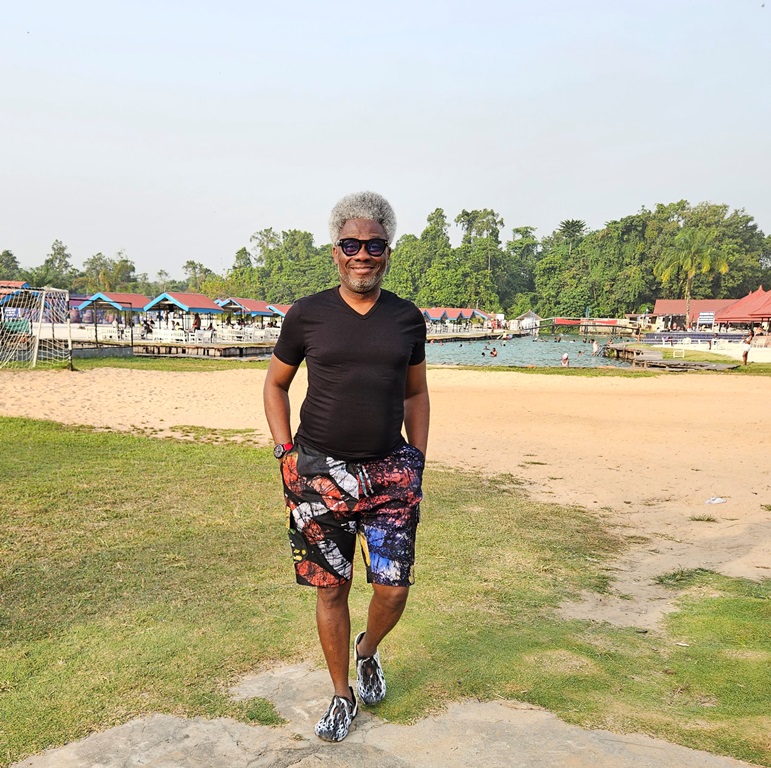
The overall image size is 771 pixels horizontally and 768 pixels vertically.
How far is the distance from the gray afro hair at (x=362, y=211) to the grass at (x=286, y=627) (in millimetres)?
2027

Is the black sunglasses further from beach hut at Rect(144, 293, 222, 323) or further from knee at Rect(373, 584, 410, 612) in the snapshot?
beach hut at Rect(144, 293, 222, 323)

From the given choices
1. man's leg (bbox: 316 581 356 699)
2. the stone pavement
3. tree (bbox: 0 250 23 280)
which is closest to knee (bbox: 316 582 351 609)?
man's leg (bbox: 316 581 356 699)

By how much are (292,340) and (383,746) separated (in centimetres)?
160

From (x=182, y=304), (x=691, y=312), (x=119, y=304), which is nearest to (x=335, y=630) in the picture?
(x=182, y=304)

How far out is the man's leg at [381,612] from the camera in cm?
272

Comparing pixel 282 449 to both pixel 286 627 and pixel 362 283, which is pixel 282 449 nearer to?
pixel 362 283

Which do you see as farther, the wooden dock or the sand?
the wooden dock

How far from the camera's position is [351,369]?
102 inches

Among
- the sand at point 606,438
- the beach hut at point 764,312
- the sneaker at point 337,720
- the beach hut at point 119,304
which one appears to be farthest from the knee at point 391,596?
the beach hut at point 764,312

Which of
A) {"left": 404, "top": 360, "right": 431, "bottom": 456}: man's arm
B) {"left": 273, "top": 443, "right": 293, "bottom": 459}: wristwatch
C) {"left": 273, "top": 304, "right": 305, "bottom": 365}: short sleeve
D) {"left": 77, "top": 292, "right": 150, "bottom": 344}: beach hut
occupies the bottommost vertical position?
{"left": 273, "top": 443, "right": 293, "bottom": 459}: wristwatch

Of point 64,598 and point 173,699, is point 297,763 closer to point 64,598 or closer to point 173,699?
point 173,699

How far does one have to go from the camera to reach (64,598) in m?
3.94

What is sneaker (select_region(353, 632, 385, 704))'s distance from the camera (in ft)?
9.20

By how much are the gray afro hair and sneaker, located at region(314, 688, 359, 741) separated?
1.89 m
